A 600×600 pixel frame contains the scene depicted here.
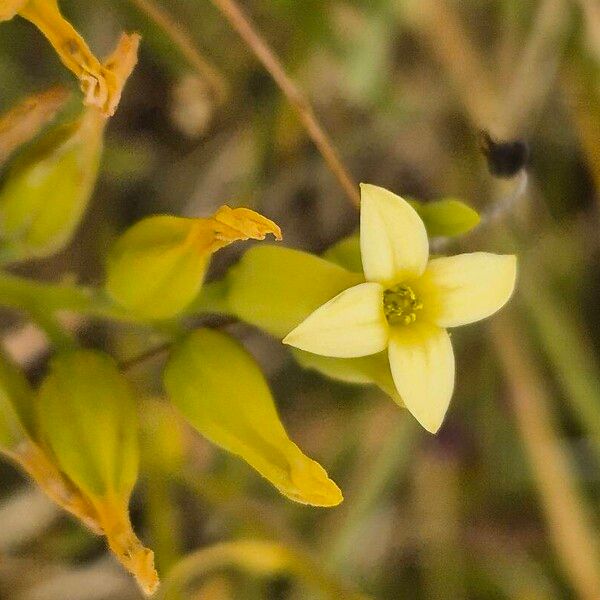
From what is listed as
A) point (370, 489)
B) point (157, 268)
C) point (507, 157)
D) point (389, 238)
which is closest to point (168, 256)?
point (157, 268)

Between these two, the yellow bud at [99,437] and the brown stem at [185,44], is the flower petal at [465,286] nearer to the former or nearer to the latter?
the yellow bud at [99,437]

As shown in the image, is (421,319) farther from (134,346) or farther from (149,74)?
(149,74)

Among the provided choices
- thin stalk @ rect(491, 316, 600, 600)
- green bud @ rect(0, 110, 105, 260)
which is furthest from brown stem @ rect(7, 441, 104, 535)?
thin stalk @ rect(491, 316, 600, 600)

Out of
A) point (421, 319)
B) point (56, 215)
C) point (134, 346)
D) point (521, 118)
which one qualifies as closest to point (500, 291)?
point (421, 319)

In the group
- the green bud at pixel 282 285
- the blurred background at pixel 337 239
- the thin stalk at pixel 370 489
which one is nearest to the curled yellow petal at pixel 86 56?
the green bud at pixel 282 285

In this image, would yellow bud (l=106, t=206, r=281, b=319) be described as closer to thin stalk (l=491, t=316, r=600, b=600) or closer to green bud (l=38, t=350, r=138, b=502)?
green bud (l=38, t=350, r=138, b=502)

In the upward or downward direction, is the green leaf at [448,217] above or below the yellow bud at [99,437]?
below

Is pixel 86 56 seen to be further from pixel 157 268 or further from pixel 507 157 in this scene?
pixel 507 157
